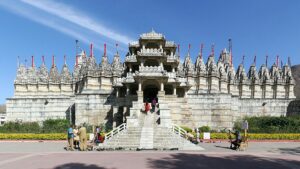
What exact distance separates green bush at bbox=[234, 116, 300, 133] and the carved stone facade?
3297 millimetres

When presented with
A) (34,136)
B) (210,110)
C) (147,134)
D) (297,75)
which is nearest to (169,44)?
(210,110)

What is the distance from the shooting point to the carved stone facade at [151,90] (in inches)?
1379

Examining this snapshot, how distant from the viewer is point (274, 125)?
37.4 metres

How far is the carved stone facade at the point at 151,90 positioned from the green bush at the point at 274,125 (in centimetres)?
330

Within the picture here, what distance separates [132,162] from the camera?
46.3ft

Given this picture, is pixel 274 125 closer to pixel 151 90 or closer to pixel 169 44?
pixel 151 90

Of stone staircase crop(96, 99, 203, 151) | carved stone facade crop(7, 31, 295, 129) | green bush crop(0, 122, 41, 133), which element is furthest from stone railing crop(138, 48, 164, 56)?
green bush crop(0, 122, 41, 133)

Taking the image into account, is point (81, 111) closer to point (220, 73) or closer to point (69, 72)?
point (69, 72)

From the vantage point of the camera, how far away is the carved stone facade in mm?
35031

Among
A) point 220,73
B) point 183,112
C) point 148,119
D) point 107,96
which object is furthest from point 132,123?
point 220,73

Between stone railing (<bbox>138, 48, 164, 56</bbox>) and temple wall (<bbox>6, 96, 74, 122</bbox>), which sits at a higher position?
stone railing (<bbox>138, 48, 164, 56</bbox>)

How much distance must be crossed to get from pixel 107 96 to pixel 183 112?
12.3 meters

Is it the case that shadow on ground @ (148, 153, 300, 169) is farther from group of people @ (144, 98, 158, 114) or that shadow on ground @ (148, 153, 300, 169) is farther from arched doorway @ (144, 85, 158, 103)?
arched doorway @ (144, 85, 158, 103)

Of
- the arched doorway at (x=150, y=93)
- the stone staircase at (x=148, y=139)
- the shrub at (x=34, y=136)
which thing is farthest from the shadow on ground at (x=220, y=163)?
the arched doorway at (x=150, y=93)
